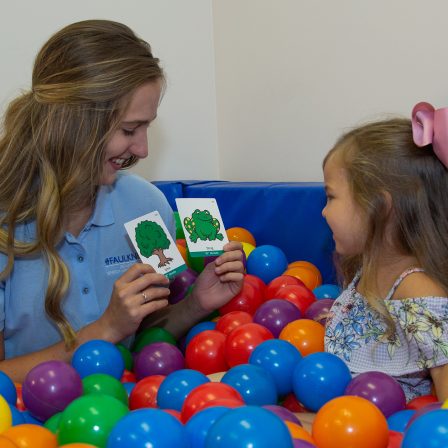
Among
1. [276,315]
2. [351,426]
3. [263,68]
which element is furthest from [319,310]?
[263,68]

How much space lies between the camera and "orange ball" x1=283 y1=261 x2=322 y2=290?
1845 millimetres

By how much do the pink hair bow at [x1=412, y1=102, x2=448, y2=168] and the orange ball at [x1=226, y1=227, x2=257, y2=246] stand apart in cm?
97

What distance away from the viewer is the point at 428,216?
121cm

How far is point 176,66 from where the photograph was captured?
2.51 m

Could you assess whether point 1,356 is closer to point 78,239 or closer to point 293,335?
point 78,239

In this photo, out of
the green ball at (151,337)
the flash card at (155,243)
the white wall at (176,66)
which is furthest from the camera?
the white wall at (176,66)

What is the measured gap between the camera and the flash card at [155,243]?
144 centimetres

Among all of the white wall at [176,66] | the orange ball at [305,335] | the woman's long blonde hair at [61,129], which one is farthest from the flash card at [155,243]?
the white wall at [176,66]

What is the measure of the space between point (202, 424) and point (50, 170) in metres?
0.67

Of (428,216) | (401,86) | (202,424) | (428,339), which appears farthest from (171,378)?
(401,86)

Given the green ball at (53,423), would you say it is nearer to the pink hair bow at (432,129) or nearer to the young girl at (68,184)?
the young girl at (68,184)

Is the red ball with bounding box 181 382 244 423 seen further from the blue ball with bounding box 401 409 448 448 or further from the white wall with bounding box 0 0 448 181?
the white wall with bounding box 0 0 448 181

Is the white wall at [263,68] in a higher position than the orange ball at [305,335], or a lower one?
higher

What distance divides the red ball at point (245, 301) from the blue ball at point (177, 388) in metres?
0.52
